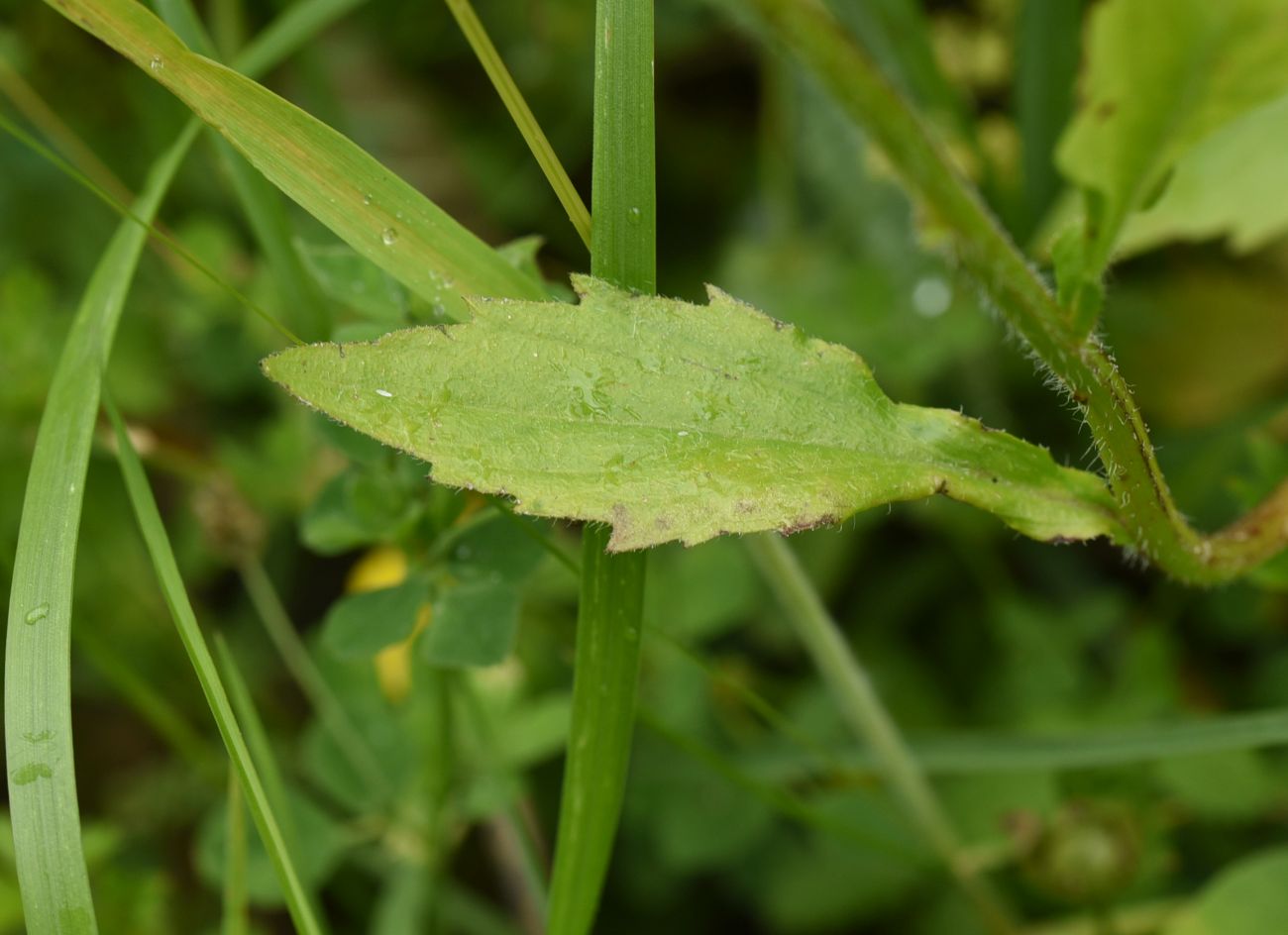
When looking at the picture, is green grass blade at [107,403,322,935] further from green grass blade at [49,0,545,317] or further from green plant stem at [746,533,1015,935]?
green plant stem at [746,533,1015,935]

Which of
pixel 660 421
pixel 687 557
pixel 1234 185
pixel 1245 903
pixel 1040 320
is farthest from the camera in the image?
pixel 687 557

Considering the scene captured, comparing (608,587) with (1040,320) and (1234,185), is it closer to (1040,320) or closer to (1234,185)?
(1040,320)

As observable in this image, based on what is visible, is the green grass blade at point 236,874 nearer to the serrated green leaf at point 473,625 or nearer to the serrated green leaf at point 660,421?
the serrated green leaf at point 473,625

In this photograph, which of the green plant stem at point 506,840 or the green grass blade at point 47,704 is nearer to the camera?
the green grass blade at point 47,704

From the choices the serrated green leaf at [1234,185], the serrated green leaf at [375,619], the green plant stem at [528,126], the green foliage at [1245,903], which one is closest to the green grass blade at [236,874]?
the serrated green leaf at [375,619]

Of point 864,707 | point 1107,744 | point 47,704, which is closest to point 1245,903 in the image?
point 1107,744

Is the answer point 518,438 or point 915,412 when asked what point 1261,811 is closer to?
point 915,412
